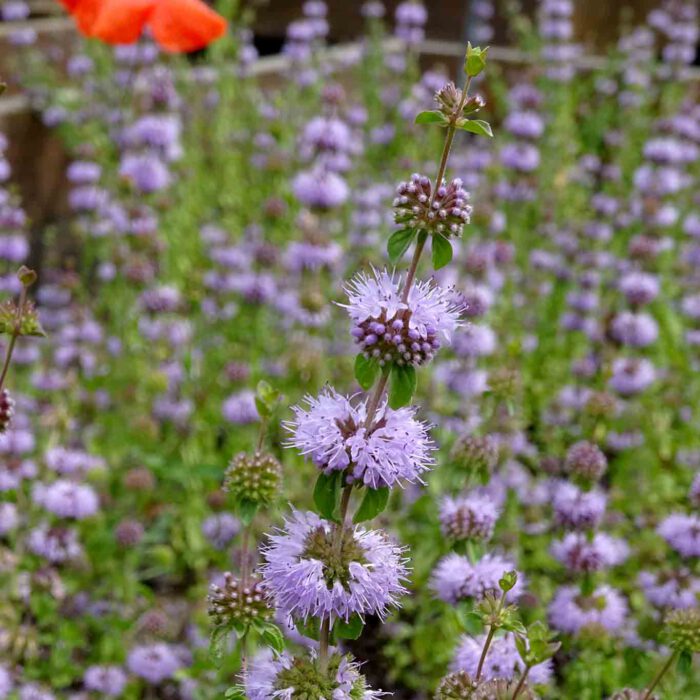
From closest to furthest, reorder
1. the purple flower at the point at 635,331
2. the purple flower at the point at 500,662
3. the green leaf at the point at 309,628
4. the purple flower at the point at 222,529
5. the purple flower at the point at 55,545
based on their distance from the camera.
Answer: the green leaf at the point at 309,628
the purple flower at the point at 500,662
the purple flower at the point at 55,545
the purple flower at the point at 222,529
the purple flower at the point at 635,331

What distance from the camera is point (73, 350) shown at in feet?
12.6

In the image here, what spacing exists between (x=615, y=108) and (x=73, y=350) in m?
5.05

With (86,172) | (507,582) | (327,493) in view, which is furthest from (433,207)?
(86,172)

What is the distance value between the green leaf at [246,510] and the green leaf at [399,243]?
1.80 ft

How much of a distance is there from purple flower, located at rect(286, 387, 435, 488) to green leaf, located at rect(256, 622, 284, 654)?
0.31 meters

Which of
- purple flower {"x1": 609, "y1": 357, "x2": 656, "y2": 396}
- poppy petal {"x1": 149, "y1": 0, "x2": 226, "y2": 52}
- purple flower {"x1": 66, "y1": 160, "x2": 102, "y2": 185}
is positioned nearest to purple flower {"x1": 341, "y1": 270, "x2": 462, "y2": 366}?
poppy petal {"x1": 149, "y1": 0, "x2": 226, "y2": 52}

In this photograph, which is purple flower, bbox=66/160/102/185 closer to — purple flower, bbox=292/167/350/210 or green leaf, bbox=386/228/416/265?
purple flower, bbox=292/167/350/210

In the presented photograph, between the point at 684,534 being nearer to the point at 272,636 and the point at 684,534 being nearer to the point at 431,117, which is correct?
the point at 272,636

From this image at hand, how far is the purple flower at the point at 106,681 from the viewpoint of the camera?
8.66 ft

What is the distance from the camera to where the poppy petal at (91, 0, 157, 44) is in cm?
262

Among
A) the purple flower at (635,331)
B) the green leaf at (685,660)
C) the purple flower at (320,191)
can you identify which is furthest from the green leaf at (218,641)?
the purple flower at (635,331)

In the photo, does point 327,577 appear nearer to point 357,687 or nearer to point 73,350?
point 357,687

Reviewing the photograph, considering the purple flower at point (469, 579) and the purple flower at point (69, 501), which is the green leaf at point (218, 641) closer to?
the purple flower at point (469, 579)

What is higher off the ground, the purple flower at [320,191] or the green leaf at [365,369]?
the purple flower at [320,191]
